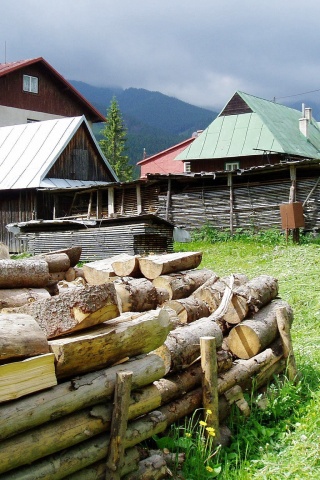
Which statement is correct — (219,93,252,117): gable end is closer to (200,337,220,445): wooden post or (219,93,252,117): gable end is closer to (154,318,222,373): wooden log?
(154,318,222,373): wooden log

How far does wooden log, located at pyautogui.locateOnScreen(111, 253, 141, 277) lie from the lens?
8.37 metres

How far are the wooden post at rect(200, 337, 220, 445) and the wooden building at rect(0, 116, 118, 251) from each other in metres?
22.2

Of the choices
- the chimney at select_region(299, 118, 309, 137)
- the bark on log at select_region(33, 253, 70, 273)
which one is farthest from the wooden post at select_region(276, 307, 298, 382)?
the chimney at select_region(299, 118, 309, 137)

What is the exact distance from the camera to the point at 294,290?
12133 mm

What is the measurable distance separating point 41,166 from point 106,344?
25616 millimetres

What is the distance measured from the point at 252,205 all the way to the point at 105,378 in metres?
20.5

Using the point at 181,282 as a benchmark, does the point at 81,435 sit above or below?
below

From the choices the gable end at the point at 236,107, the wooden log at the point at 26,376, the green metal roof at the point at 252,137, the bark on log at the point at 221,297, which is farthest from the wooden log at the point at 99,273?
the gable end at the point at 236,107

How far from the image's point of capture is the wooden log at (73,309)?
15.1 feet

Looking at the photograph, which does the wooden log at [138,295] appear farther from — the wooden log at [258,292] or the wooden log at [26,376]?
the wooden log at [26,376]

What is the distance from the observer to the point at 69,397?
14.1 ft

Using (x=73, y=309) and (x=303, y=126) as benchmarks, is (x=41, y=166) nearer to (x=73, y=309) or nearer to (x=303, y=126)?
(x=303, y=126)

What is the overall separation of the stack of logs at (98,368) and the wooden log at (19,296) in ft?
0.04

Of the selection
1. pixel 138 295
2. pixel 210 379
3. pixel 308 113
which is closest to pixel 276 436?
pixel 210 379
